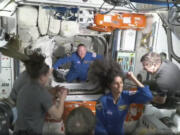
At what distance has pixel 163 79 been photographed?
7.34 feet

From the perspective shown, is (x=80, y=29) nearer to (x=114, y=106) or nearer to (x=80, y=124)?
(x=114, y=106)

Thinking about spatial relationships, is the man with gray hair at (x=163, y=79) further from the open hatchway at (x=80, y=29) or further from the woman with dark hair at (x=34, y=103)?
the woman with dark hair at (x=34, y=103)

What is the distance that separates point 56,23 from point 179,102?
2737 mm

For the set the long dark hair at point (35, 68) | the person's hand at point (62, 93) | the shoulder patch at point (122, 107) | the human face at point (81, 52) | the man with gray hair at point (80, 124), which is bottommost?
the man with gray hair at point (80, 124)

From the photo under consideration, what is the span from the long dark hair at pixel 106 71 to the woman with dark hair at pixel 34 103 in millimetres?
502

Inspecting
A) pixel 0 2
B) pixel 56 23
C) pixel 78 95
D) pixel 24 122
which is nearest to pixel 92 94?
pixel 78 95

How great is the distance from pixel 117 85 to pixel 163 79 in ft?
2.96

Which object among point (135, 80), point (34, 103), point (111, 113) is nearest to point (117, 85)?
point (135, 80)

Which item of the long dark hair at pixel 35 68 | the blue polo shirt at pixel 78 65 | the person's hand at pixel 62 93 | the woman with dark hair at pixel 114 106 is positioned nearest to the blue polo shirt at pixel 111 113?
the woman with dark hair at pixel 114 106

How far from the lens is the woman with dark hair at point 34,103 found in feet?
4.73

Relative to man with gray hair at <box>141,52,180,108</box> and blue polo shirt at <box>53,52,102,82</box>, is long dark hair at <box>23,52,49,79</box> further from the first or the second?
blue polo shirt at <box>53,52,102,82</box>

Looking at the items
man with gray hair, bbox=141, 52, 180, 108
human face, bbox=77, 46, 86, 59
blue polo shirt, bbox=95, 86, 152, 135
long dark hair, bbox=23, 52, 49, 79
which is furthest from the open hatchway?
long dark hair, bbox=23, 52, 49, 79

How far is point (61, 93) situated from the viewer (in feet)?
5.54

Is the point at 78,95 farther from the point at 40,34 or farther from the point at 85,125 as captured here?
the point at 40,34
